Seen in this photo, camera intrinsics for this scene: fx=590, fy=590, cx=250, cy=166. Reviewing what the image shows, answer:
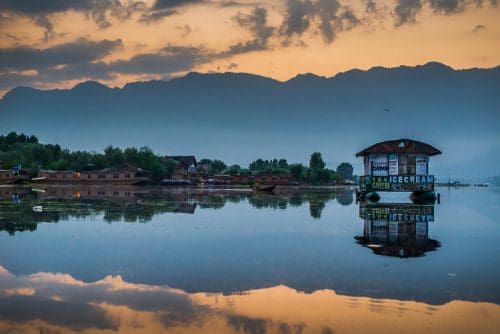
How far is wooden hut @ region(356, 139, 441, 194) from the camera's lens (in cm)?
5294

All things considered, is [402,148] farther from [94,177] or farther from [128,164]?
[128,164]

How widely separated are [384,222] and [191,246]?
13.7 meters

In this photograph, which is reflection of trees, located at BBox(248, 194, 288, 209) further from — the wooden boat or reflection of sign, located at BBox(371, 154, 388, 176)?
the wooden boat

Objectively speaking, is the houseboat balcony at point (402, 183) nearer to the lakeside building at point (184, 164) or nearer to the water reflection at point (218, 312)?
the water reflection at point (218, 312)

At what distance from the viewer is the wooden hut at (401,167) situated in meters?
52.9

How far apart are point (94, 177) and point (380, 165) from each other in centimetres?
8174

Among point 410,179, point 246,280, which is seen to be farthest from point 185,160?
point 246,280

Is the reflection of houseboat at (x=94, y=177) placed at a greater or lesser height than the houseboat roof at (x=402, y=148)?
lesser

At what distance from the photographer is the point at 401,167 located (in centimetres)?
5334

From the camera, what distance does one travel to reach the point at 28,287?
47.9 ft

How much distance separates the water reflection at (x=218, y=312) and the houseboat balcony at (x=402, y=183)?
4004cm

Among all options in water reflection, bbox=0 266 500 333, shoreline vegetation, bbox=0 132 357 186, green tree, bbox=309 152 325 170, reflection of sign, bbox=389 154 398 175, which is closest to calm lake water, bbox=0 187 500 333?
water reflection, bbox=0 266 500 333

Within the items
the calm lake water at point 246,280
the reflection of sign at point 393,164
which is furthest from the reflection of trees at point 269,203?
the calm lake water at point 246,280

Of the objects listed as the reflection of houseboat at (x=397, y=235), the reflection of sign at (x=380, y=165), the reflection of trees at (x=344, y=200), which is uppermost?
the reflection of sign at (x=380, y=165)
